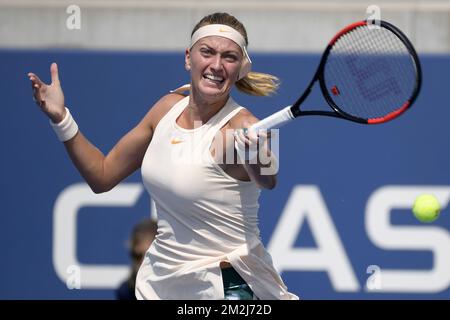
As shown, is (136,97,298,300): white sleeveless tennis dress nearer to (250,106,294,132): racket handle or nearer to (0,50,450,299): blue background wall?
(250,106,294,132): racket handle

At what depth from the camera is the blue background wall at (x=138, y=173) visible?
6.06 meters

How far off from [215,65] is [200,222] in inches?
21.6

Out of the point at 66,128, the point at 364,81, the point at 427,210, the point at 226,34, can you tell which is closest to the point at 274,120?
the point at 226,34

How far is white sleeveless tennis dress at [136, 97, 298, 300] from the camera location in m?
3.78

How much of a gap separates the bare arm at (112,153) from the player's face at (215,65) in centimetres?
24

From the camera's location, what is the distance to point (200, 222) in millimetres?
3799

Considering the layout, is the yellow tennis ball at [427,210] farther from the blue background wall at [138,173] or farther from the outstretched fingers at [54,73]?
the outstretched fingers at [54,73]

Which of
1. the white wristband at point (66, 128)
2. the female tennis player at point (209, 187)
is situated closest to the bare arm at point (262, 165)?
the female tennis player at point (209, 187)

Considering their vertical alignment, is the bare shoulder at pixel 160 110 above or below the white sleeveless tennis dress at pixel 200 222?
above

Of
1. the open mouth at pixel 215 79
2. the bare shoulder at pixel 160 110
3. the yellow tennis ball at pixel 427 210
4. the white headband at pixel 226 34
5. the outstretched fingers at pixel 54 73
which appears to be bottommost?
the yellow tennis ball at pixel 427 210

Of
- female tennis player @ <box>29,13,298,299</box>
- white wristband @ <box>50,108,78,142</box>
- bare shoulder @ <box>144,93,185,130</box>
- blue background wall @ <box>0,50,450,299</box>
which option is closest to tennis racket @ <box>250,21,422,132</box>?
female tennis player @ <box>29,13,298,299</box>

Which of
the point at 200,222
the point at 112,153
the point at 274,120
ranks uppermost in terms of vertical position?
the point at 274,120

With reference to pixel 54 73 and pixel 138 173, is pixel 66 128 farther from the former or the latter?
pixel 138 173
